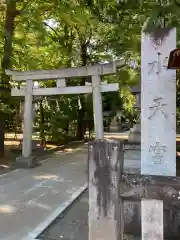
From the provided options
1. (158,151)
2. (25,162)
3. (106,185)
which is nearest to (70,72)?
(25,162)

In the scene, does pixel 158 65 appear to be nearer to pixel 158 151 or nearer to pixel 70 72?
pixel 158 151

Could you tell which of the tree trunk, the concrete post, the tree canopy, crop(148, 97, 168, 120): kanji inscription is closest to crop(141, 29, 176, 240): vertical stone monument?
crop(148, 97, 168, 120): kanji inscription

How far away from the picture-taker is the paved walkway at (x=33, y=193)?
18.3ft

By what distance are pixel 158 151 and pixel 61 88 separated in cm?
805

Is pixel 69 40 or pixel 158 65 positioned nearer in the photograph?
pixel 158 65

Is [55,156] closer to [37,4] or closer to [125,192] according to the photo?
[37,4]

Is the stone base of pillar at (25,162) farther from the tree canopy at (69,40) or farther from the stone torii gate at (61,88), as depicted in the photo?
the tree canopy at (69,40)

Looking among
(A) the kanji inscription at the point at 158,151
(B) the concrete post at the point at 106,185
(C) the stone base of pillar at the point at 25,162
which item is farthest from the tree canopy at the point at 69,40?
(C) the stone base of pillar at the point at 25,162

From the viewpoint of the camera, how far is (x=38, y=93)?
477 inches

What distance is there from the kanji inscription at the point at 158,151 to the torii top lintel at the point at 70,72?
7.42 metres

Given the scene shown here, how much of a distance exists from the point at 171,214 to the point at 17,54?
11.8m

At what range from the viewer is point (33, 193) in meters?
7.75

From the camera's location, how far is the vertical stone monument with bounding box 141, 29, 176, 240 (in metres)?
4.17

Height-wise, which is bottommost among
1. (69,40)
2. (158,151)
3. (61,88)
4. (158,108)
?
(158,151)
